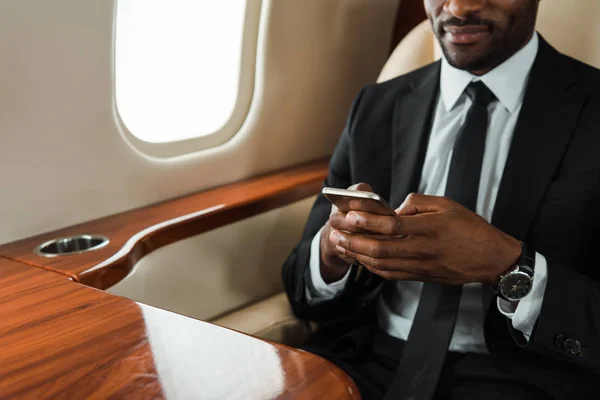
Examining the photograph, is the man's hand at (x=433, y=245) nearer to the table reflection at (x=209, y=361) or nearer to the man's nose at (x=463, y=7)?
the table reflection at (x=209, y=361)

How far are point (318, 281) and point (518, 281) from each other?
401 millimetres

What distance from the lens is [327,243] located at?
53.1 inches

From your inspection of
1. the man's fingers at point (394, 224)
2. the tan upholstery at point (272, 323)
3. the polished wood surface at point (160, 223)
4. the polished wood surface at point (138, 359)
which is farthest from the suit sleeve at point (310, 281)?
the polished wood surface at point (138, 359)

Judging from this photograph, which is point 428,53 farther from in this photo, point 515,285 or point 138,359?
point 138,359

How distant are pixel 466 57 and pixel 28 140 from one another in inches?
32.0

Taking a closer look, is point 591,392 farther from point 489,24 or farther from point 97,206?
point 97,206

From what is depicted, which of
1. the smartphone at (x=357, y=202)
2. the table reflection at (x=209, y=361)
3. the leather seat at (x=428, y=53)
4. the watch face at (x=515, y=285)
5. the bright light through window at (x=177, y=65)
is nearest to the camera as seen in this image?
the table reflection at (x=209, y=361)

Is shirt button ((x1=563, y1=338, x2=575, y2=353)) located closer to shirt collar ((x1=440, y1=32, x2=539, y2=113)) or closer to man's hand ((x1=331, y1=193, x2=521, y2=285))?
man's hand ((x1=331, y1=193, x2=521, y2=285))

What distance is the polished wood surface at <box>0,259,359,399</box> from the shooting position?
845mm

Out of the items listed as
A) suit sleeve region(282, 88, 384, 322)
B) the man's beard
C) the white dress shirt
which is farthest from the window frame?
the man's beard

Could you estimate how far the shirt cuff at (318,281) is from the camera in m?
1.42

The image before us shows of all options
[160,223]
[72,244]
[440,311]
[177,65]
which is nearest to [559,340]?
[440,311]

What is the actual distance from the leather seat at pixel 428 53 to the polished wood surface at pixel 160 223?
214 mm

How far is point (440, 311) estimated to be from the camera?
130 cm
